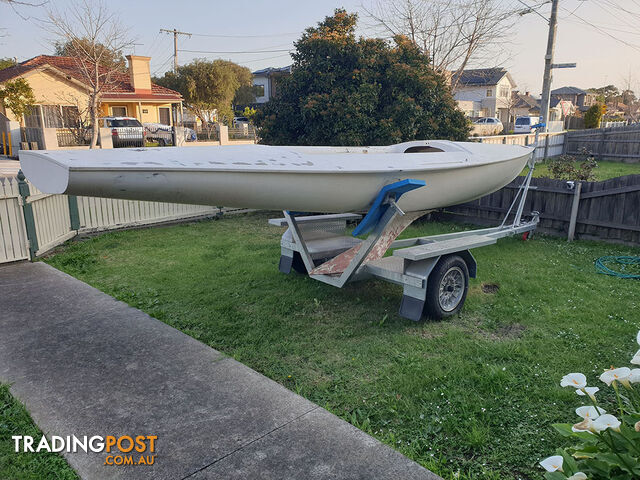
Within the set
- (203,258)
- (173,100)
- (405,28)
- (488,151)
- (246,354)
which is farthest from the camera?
(173,100)

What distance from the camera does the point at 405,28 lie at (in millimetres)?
19953

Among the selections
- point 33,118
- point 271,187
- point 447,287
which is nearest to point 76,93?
point 33,118

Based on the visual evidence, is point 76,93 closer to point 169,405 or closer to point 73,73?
point 73,73

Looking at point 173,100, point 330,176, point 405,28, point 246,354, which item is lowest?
point 246,354

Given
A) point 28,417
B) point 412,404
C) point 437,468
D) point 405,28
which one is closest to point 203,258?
point 28,417

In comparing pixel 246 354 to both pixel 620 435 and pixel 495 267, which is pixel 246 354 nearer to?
pixel 620 435

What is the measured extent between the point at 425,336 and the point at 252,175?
2.34 m

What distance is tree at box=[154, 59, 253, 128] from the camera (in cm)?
4003

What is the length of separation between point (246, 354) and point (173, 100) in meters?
31.2

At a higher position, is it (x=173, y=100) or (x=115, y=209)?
(x=173, y=100)

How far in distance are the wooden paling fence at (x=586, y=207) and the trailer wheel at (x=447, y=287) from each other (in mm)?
4109

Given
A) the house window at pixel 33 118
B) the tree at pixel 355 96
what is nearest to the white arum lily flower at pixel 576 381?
the tree at pixel 355 96

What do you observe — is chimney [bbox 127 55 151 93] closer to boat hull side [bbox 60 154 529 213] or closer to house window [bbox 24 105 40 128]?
house window [bbox 24 105 40 128]

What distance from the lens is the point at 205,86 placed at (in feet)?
132
